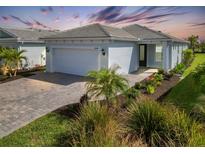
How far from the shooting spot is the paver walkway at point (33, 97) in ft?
30.2

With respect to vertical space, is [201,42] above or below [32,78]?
above

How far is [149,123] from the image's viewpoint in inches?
269

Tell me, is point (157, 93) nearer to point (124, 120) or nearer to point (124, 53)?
point (124, 120)

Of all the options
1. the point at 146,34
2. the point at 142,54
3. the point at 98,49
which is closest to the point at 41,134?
the point at 98,49

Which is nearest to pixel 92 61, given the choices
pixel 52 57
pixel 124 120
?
pixel 52 57

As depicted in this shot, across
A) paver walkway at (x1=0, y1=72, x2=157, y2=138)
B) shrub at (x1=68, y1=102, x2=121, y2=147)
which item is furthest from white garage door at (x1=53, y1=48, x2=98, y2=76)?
shrub at (x1=68, y1=102, x2=121, y2=147)

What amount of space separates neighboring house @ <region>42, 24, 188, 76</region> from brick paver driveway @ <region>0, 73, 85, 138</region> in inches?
76.4

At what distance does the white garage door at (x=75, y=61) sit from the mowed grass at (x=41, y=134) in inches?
386

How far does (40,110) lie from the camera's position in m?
10.2

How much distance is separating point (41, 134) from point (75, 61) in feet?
40.5

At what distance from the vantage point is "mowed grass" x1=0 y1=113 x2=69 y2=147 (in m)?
7.03

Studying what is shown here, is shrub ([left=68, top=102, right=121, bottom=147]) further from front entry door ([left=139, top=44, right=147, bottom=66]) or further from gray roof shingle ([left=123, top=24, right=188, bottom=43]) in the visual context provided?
front entry door ([left=139, top=44, right=147, bottom=66])

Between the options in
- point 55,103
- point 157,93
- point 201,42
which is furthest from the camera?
point 201,42
